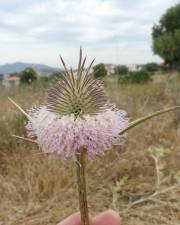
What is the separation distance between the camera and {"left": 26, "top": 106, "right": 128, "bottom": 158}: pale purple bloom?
593 millimetres

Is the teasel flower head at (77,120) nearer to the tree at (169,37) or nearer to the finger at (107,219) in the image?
the finger at (107,219)

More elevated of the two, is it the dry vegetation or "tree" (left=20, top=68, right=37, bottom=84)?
"tree" (left=20, top=68, right=37, bottom=84)

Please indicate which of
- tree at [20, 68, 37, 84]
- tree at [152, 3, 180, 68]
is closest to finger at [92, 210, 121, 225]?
tree at [20, 68, 37, 84]

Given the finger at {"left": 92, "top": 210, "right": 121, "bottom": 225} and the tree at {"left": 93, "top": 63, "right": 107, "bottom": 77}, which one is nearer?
the tree at {"left": 93, "top": 63, "right": 107, "bottom": 77}

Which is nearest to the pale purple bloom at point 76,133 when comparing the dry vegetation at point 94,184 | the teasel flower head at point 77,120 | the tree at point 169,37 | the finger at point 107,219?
the teasel flower head at point 77,120

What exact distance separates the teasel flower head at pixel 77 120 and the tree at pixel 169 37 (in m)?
24.7

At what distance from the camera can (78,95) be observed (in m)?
0.59

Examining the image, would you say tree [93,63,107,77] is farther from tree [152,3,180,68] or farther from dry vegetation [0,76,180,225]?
tree [152,3,180,68]

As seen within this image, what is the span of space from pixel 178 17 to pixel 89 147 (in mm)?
31009

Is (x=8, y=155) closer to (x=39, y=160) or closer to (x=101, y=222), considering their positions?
(x=39, y=160)

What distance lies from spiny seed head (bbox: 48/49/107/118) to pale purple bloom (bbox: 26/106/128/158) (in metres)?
0.01

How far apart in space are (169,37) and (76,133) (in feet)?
91.2

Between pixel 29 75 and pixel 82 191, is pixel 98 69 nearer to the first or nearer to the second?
pixel 82 191

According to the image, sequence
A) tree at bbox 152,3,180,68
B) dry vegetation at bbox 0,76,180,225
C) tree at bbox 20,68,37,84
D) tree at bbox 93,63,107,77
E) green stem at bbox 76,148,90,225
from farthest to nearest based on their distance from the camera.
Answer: tree at bbox 152,3,180,68 < tree at bbox 20,68,37,84 < dry vegetation at bbox 0,76,180,225 < tree at bbox 93,63,107,77 < green stem at bbox 76,148,90,225
